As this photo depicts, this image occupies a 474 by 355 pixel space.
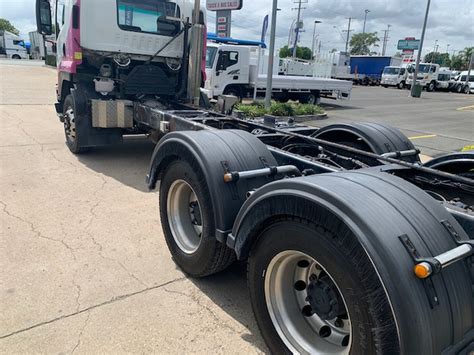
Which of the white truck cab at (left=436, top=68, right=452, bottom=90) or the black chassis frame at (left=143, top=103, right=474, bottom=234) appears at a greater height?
the white truck cab at (left=436, top=68, right=452, bottom=90)

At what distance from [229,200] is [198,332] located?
3.01 ft

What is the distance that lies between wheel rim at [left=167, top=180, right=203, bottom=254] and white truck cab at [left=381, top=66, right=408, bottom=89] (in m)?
44.0

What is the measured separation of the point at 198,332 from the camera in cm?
268

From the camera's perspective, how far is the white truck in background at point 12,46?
185 ft

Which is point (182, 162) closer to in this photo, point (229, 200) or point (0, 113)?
point (229, 200)

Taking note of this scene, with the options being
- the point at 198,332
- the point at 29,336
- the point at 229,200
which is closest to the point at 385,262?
the point at 229,200

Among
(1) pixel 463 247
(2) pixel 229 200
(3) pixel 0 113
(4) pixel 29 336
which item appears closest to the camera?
(1) pixel 463 247

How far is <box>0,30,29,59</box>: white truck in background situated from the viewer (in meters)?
56.4

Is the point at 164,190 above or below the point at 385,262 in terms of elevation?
below

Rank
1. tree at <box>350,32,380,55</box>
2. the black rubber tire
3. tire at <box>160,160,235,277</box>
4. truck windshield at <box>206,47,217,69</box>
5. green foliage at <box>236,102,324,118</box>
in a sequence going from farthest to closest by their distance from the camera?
1. tree at <box>350,32,380,55</box>
2. truck windshield at <box>206,47,217,69</box>
3. green foliage at <box>236,102,324,118</box>
4. tire at <box>160,160,235,277</box>
5. the black rubber tire

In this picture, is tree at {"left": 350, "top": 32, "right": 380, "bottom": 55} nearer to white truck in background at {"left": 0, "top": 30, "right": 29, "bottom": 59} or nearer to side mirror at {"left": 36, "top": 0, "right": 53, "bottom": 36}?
white truck in background at {"left": 0, "top": 30, "right": 29, "bottom": 59}

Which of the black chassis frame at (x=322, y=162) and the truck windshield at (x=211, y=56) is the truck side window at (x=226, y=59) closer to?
the truck windshield at (x=211, y=56)

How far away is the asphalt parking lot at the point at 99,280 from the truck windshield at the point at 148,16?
2517mm

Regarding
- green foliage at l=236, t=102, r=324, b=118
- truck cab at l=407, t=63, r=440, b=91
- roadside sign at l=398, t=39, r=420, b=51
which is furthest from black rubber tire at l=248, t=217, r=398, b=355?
roadside sign at l=398, t=39, r=420, b=51
